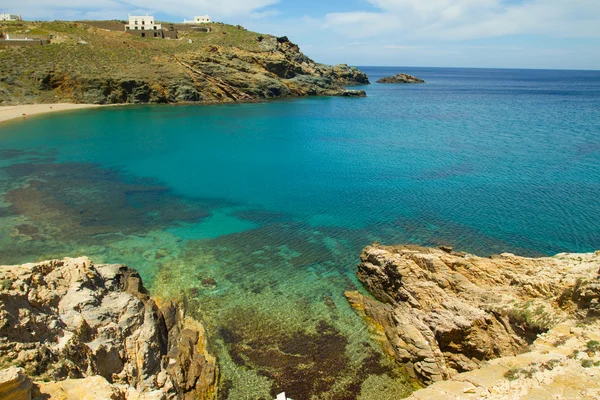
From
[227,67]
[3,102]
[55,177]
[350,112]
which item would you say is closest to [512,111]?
[350,112]

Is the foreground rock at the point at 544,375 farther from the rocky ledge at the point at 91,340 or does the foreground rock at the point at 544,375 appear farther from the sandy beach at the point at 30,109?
the sandy beach at the point at 30,109

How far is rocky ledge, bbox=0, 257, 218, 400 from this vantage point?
8.62m

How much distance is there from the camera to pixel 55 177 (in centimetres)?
3484

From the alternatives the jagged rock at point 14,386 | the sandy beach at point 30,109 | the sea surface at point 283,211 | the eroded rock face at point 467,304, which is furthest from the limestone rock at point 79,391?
the sandy beach at point 30,109

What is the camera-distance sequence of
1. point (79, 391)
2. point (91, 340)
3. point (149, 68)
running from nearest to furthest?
point (79, 391) → point (91, 340) → point (149, 68)

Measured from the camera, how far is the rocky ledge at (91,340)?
340 inches

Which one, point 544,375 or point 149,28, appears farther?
point 149,28

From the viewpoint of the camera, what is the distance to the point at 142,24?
103m

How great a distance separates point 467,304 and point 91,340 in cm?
1369

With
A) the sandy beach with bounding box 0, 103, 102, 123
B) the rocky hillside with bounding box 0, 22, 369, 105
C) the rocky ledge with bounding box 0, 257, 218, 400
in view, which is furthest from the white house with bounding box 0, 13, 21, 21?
the rocky ledge with bounding box 0, 257, 218, 400

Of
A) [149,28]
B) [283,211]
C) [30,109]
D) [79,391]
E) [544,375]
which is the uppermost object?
[149,28]

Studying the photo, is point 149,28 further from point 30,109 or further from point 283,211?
point 283,211

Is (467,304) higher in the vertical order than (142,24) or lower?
lower

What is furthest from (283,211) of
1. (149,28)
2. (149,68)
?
(149,28)
